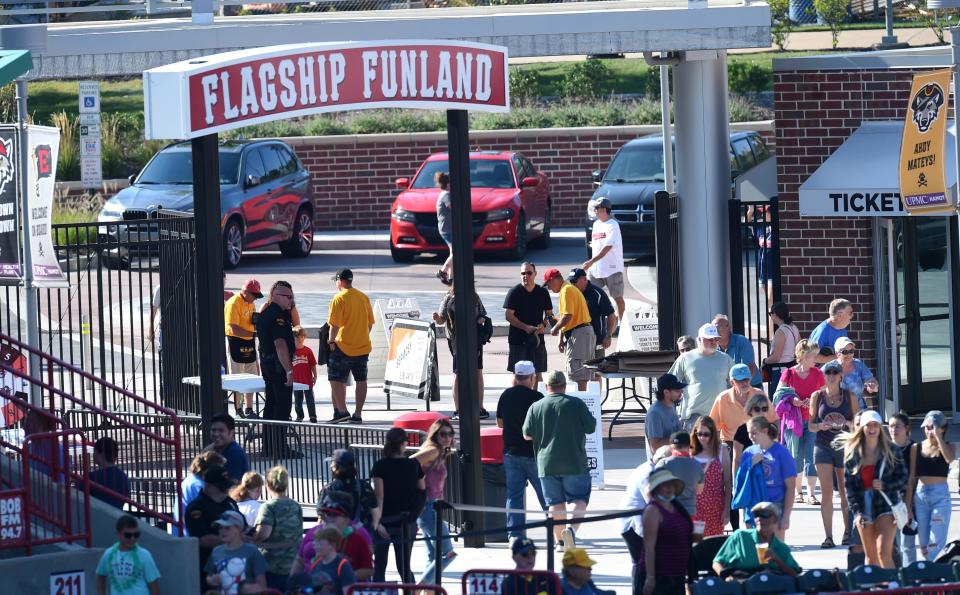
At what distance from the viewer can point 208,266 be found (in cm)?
1173

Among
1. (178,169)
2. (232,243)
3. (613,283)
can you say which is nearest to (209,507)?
(613,283)

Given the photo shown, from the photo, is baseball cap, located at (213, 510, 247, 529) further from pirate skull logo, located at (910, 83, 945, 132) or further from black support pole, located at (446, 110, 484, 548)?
pirate skull logo, located at (910, 83, 945, 132)

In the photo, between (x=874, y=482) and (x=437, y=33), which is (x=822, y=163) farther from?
(x=874, y=482)

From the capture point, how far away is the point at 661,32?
16297 mm

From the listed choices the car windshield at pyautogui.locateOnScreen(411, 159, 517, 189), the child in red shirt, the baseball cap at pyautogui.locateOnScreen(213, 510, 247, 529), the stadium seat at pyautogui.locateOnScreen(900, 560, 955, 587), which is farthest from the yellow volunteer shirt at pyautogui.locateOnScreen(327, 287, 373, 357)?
the car windshield at pyautogui.locateOnScreen(411, 159, 517, 189)

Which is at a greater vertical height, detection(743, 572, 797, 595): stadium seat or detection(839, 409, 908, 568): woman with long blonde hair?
detection(839, 409, 908, 568): woman with long blonde hair

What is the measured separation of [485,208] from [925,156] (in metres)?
A: 13.4

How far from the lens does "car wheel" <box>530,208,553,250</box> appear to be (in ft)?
94.4

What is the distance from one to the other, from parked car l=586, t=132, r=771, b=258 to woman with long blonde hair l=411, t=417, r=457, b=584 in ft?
42.0

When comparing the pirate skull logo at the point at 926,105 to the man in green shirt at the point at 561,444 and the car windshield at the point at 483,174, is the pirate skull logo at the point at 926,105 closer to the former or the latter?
the man in green shirt at the point at 561,444

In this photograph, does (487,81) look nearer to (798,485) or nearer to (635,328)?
(798,485)

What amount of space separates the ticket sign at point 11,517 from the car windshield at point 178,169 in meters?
16.1

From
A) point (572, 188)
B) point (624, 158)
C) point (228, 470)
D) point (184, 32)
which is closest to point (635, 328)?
point (184, 32)

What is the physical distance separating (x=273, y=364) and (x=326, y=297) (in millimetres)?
8078
